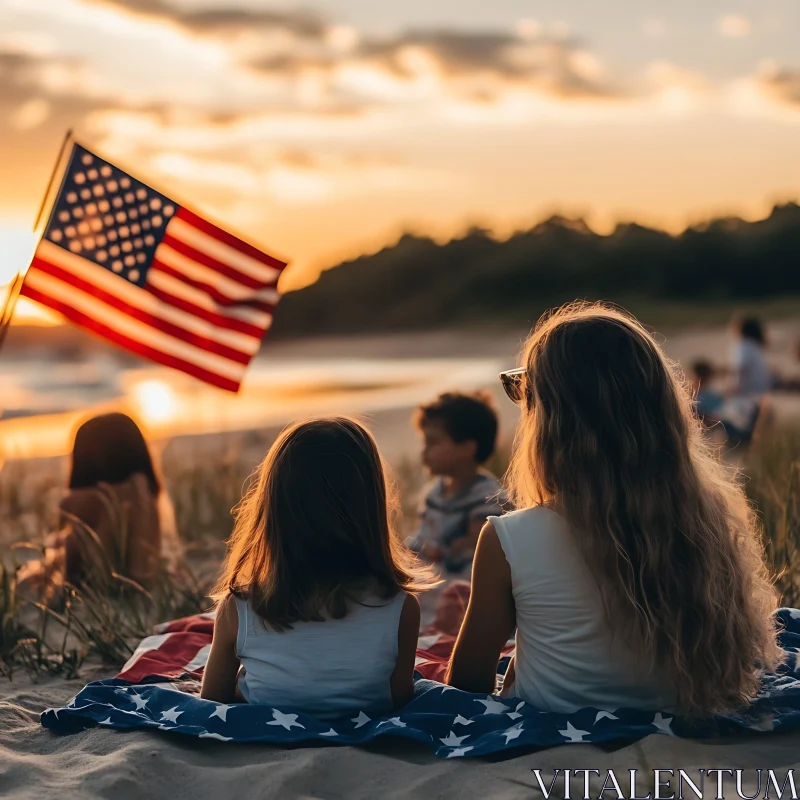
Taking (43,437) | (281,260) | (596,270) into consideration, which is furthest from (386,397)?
(596,270)

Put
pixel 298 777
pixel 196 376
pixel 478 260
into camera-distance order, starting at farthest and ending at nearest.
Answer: pixel 478 260 < pixel 196 376 < pixel 298 777

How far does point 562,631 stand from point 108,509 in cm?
268

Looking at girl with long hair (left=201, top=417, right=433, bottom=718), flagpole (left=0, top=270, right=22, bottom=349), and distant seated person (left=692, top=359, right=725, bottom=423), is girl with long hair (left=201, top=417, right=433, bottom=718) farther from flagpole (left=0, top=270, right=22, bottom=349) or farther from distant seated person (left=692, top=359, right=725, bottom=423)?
distant seated person (left=692, top=359, right=725, bottom=423)

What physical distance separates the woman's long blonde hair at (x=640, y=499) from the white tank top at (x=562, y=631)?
0.05m

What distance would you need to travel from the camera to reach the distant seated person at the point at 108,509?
504 centimetres

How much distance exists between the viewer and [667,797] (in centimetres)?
263

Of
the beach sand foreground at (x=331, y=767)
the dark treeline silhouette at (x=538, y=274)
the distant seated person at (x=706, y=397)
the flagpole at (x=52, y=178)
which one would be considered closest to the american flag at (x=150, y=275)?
the flagpole at (x=52, y=178)

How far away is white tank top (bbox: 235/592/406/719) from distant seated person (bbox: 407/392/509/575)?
198 centimetres

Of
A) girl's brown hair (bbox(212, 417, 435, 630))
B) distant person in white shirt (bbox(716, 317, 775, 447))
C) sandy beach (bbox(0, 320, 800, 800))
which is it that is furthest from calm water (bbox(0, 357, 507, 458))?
girl's brown hair (bbox(212, 417, 435, 630))

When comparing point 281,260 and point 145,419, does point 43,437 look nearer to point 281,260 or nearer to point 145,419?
point 145,419

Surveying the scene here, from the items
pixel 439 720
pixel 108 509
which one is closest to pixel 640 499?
pixel 439 720

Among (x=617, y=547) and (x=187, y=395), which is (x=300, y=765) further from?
(x=187, y=395)

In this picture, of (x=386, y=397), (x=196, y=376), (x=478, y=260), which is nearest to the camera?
(x=196, y=376)

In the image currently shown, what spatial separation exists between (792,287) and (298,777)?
189ft
